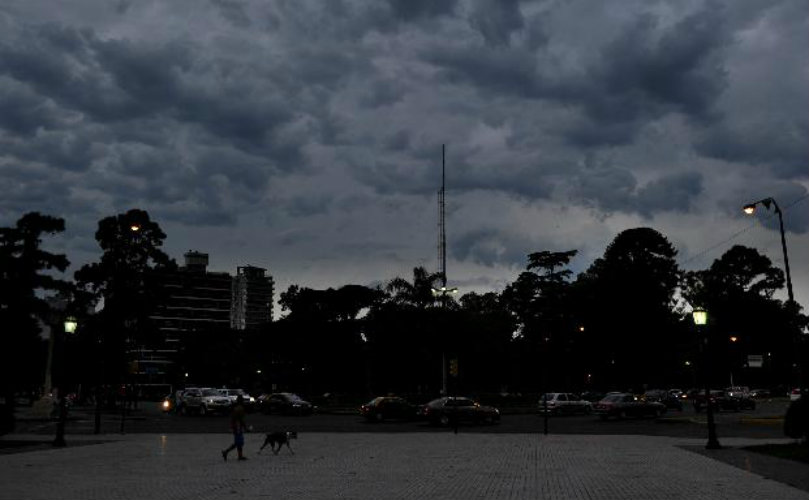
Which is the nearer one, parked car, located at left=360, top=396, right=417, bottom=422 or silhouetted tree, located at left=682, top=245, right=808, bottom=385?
parked car, located at left=360, top=396, right=417, bottom=422

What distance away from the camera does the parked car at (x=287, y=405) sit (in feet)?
172

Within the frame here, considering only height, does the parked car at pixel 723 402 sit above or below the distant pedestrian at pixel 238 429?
above

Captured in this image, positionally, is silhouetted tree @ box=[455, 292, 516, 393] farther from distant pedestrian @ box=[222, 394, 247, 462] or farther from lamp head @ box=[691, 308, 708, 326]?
distant pedestrian @ box=[222, 394, 247, 462]

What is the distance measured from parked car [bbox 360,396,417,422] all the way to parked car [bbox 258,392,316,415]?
9527mm

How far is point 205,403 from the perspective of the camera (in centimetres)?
5294

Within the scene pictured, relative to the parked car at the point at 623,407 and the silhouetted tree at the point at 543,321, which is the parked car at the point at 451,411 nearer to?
the parked car at the point at 623,407

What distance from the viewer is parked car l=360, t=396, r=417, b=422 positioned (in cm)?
4356

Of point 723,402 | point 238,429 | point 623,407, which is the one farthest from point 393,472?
point 723,402

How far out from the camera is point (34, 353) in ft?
228

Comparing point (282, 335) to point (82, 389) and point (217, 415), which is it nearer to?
point (82, 389)

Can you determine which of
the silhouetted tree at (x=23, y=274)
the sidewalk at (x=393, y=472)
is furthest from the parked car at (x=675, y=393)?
the silhouetted tree at (x=23, y=274)

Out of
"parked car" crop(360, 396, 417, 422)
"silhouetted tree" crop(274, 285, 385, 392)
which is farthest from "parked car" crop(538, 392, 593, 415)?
"silhouetted tree" crop(274, 285, 385, 392)

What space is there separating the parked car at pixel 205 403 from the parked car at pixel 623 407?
2492 centimetres

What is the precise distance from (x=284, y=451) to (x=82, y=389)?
2801 inches
